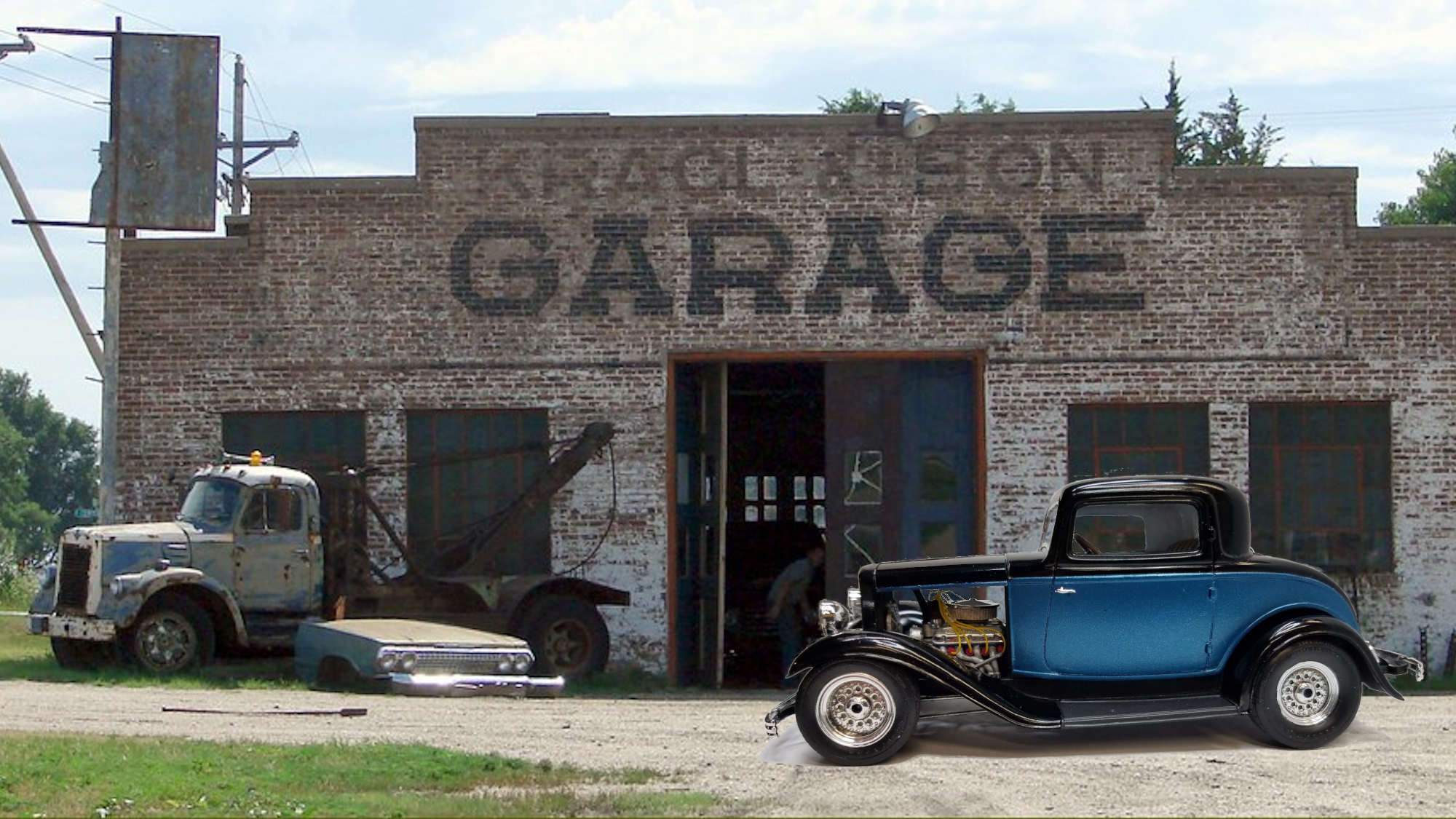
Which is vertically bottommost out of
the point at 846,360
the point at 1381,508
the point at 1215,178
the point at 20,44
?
the point at 1381,508

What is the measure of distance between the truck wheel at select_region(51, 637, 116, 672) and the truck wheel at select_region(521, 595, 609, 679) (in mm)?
4369

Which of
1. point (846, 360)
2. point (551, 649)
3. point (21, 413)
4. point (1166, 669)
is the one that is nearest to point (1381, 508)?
point (846, 360)

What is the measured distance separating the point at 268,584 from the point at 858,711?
10.1m

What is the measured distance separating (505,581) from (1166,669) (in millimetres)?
10575

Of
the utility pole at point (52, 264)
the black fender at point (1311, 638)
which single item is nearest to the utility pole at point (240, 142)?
the utility pole at point (52, 264)

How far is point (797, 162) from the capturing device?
23.2m

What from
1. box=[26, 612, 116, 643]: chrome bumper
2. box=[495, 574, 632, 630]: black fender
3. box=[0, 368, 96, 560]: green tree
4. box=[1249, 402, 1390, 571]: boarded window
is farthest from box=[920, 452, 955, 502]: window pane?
box=[0, 368, 96, 560]: green tree

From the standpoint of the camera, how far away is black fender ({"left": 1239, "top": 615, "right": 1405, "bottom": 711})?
12406mm

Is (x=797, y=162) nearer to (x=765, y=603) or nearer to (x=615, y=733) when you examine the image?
(x=765, y=603)

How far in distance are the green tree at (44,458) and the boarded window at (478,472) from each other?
79.8 m

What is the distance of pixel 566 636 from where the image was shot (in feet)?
72.4

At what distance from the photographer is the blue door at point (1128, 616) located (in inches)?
494

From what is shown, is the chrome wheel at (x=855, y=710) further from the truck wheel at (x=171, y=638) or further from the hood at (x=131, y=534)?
the hood at (x=131, y=534)

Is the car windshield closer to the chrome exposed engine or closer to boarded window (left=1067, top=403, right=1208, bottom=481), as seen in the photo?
the chrome exposed engine
